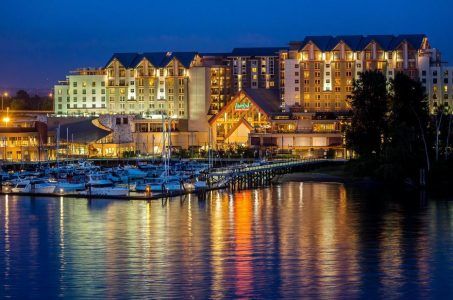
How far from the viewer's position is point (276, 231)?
42250 mm

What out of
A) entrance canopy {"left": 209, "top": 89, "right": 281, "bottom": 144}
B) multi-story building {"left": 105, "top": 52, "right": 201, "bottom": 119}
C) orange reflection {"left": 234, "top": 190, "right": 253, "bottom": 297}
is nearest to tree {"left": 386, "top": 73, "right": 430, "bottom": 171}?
orange reflection {"left": 234, "top": 190, "right": 253, "bottom": 297}

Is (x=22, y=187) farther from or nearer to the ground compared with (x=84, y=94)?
nearer to the ground

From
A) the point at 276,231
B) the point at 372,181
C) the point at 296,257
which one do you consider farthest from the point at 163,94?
the point at 296,257

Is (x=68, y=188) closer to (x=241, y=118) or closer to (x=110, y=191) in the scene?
(x=110, y=191)

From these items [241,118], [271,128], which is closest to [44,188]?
[271,128]

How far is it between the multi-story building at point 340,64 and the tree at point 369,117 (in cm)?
2946

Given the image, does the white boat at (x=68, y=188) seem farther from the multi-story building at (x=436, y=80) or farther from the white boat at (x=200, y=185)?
the multi-story building at (x=436, y=80)

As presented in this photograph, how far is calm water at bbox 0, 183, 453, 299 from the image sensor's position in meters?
29.9

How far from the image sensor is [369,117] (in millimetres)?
76688

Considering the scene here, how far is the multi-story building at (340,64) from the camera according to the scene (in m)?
108

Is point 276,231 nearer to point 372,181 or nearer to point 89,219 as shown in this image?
point 89,219

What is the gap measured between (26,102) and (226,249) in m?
126

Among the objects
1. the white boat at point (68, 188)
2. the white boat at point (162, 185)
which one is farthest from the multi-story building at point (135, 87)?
the white boat at point (68, 188)

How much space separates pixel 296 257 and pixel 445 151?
1460 inches
